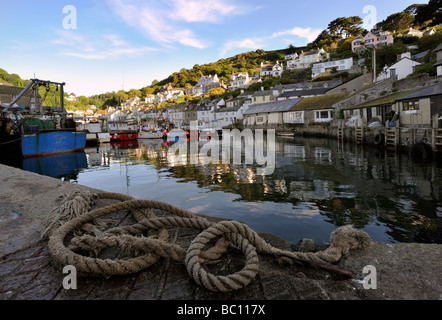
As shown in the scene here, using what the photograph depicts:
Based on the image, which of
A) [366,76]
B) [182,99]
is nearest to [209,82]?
[182,99]

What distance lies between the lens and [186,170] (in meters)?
17.2

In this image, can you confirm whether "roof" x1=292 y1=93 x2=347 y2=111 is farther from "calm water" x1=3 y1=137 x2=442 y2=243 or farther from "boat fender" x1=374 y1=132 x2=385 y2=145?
"calm water" x1=3 y1=137 x2=442 y2=243

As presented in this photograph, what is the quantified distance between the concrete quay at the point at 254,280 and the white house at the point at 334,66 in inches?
3470

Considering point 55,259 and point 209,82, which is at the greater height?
point 209,82

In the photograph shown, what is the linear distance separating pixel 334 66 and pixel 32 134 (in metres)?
82.9

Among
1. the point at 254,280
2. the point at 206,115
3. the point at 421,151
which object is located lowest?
the point at 254,280

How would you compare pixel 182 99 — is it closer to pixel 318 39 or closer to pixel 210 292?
pixel 318 39

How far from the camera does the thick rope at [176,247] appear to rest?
2520mm

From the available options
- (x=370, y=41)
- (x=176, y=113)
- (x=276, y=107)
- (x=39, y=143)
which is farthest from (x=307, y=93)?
(x=39, y=143)

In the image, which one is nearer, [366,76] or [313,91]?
[366,76]

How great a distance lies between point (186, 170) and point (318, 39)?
129830mm

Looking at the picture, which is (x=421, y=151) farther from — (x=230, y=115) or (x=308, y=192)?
(x=230, y=115)

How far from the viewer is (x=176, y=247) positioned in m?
2.85

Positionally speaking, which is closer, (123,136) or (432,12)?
(123,136)
